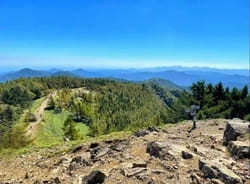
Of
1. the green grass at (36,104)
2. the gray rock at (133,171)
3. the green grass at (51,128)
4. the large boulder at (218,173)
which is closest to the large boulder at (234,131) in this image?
Result: the large boulder at (218,173)

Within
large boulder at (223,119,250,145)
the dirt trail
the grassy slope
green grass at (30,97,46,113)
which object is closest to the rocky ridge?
large boulder at (223,119,250,145)

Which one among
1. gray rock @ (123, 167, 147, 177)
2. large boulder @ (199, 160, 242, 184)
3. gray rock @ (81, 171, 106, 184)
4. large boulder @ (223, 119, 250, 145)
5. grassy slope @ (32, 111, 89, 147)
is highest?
large boulder @ (223, 119, 250, 145)

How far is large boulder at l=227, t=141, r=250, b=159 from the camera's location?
37.6 ft

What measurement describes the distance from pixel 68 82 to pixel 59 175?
157 m

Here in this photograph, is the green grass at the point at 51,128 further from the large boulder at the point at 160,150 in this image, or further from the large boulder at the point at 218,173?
the large boulder at the point at 218,173

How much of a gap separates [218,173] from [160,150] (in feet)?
10.8

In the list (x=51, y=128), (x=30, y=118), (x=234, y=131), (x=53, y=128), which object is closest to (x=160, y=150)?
(x=234, y=131)

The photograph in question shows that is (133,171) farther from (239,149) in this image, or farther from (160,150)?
(239,149)

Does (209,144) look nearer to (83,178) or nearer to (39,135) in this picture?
(83,178)

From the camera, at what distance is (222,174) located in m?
9.44

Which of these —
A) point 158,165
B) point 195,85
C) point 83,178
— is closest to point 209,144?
point 158,165

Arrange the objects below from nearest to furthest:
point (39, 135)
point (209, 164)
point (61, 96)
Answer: point (209, 164)
point (39, 135)
point (61, 96)

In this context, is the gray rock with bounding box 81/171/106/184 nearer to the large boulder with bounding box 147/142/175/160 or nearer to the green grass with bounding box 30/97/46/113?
the large boulder with bounding box 147/142/175/160

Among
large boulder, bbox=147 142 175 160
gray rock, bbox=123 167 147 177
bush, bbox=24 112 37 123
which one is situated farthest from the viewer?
bush, bbox=24 112 37 123
